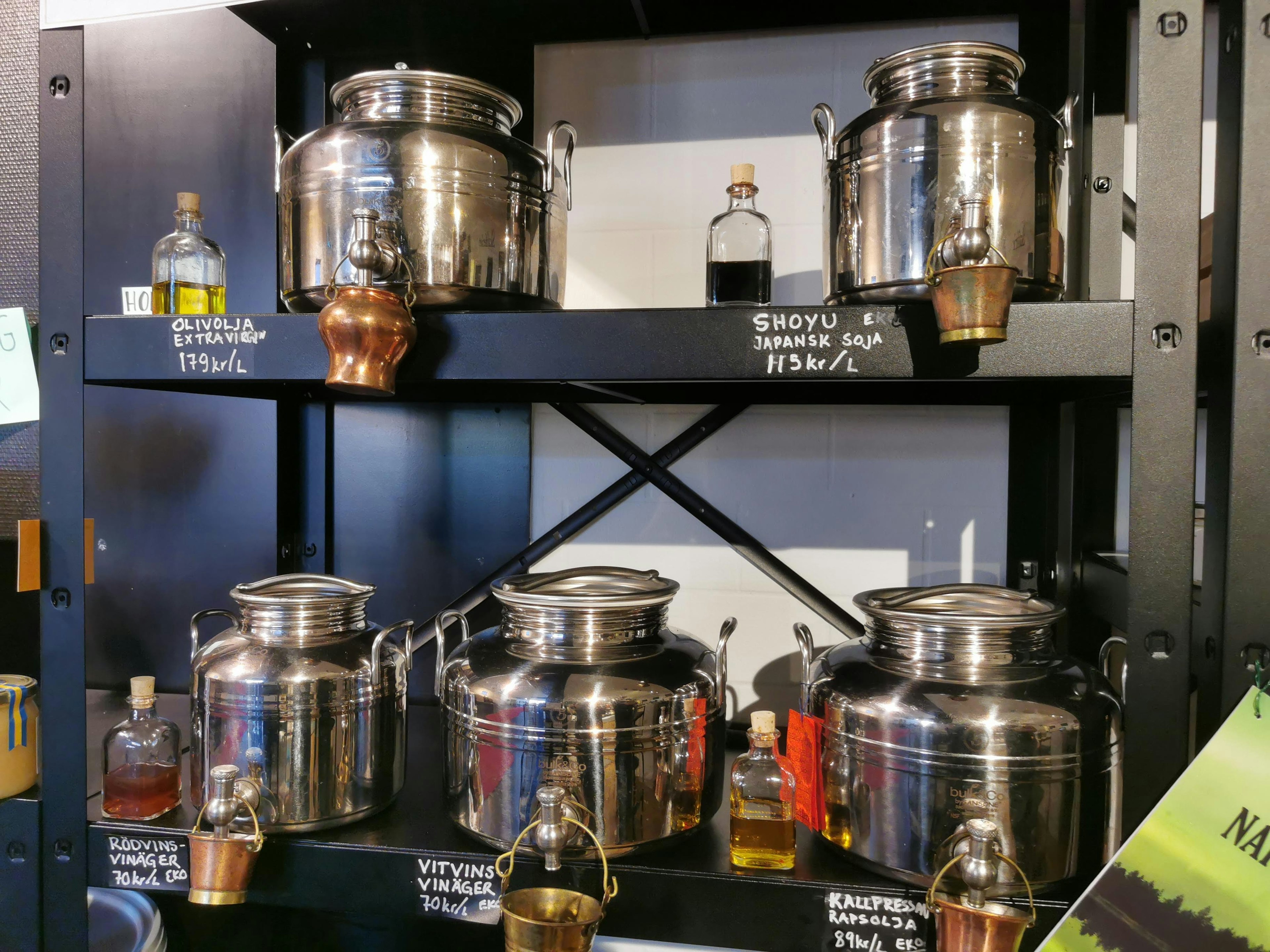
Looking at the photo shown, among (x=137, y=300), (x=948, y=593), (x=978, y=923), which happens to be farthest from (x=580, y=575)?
(x=137, y=300)

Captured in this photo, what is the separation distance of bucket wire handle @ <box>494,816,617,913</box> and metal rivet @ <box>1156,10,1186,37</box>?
0.83 meters

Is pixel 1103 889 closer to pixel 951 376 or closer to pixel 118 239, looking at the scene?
pixel 951 376

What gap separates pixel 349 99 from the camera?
0.94m

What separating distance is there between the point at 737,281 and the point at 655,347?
45 centimetres

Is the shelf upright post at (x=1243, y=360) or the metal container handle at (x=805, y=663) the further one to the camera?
the metal container handle at (x=805, y=663)

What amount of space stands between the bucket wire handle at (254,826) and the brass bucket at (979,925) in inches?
24.1

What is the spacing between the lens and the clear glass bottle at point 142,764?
0.93 meters

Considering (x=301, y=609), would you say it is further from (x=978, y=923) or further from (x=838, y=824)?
(x=978, y=923)

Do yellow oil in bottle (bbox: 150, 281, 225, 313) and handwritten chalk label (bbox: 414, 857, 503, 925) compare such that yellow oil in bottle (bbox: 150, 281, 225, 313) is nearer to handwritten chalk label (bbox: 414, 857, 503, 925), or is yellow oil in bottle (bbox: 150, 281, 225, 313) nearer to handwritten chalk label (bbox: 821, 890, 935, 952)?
handwritten chalk label (bbox: 414, 857, 503, 925)

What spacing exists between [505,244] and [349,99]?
0.85ft

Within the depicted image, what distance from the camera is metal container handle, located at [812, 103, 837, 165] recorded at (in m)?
0.89

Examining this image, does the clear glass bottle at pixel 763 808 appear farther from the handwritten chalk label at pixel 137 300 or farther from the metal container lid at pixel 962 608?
the handwritten chalk label at pixel 137 300

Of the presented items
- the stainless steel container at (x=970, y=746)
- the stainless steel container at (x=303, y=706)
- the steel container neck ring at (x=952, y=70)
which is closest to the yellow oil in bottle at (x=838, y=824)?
the stainless steel container at (x=970, y=746)

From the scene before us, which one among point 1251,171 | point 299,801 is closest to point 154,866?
point 299,801
